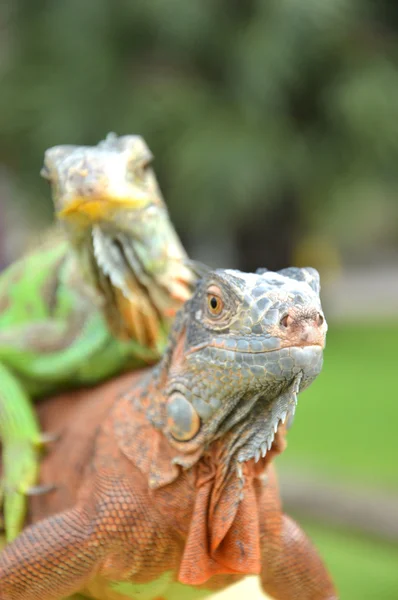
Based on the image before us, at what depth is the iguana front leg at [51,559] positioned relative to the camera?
2434 mm

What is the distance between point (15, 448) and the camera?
9.61 feet

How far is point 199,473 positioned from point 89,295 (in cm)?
95

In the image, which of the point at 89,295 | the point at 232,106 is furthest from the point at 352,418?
the point at 89,295

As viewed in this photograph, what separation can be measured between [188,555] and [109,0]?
1202 centimetres

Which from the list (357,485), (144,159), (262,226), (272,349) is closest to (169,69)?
(262,226)

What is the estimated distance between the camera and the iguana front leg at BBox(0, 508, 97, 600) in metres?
2.43

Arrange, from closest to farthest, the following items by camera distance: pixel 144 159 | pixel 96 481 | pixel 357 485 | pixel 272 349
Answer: pixel 272 349 < pixel 96 481 < pixel 144 159 < pixel 357 485

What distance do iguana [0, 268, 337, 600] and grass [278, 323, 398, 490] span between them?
162 inches

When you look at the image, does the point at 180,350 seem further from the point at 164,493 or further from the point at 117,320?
the point at 117,320

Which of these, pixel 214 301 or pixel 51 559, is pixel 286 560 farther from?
pixel 214 301

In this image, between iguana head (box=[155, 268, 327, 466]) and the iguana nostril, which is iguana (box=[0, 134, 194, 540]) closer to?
iguana head (box=[155, 268, 327, 466])

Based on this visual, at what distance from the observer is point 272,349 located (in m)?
2.04

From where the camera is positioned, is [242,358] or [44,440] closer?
[242,358]

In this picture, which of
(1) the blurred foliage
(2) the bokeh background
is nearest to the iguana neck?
(2) the bokeh background
